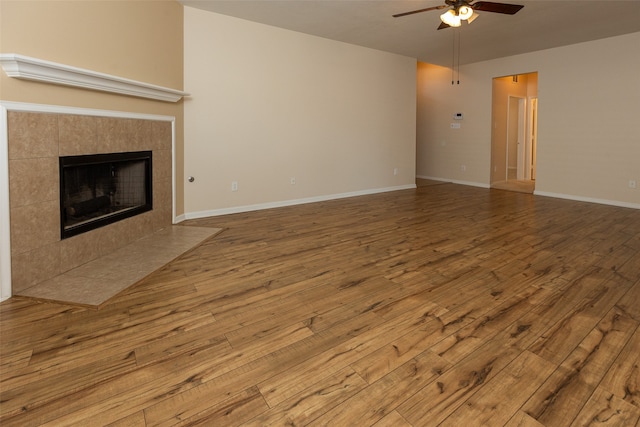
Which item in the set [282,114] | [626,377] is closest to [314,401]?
[626,377]

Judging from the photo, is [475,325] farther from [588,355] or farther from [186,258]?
[186,258]

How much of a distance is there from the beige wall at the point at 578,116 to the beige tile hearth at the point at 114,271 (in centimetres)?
630

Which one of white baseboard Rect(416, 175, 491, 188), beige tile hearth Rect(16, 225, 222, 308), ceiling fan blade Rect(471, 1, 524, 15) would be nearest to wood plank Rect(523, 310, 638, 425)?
beige tile hearth Rect(16, 225, 222, 308)

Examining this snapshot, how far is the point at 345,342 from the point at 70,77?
278 cm

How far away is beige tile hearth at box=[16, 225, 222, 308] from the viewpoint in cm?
254

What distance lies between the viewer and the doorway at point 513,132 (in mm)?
8258

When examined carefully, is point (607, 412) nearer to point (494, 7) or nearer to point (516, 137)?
point (494, 7)

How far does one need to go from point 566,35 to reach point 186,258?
6485 millimetres

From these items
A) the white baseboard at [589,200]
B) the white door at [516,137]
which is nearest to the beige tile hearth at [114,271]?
the white baseboard at [589,200]

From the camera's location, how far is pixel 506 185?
8.40 meters

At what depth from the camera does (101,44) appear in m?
3.31

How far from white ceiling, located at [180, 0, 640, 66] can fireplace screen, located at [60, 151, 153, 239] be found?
85.2 inches

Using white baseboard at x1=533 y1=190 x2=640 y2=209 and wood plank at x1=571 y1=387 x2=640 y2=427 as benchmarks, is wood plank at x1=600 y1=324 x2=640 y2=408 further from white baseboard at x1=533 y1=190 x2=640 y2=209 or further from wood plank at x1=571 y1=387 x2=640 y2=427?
white baseboard at x1=533 y1=190 x2=640 y2=209

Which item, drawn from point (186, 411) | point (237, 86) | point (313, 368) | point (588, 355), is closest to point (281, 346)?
point (313, 368)
